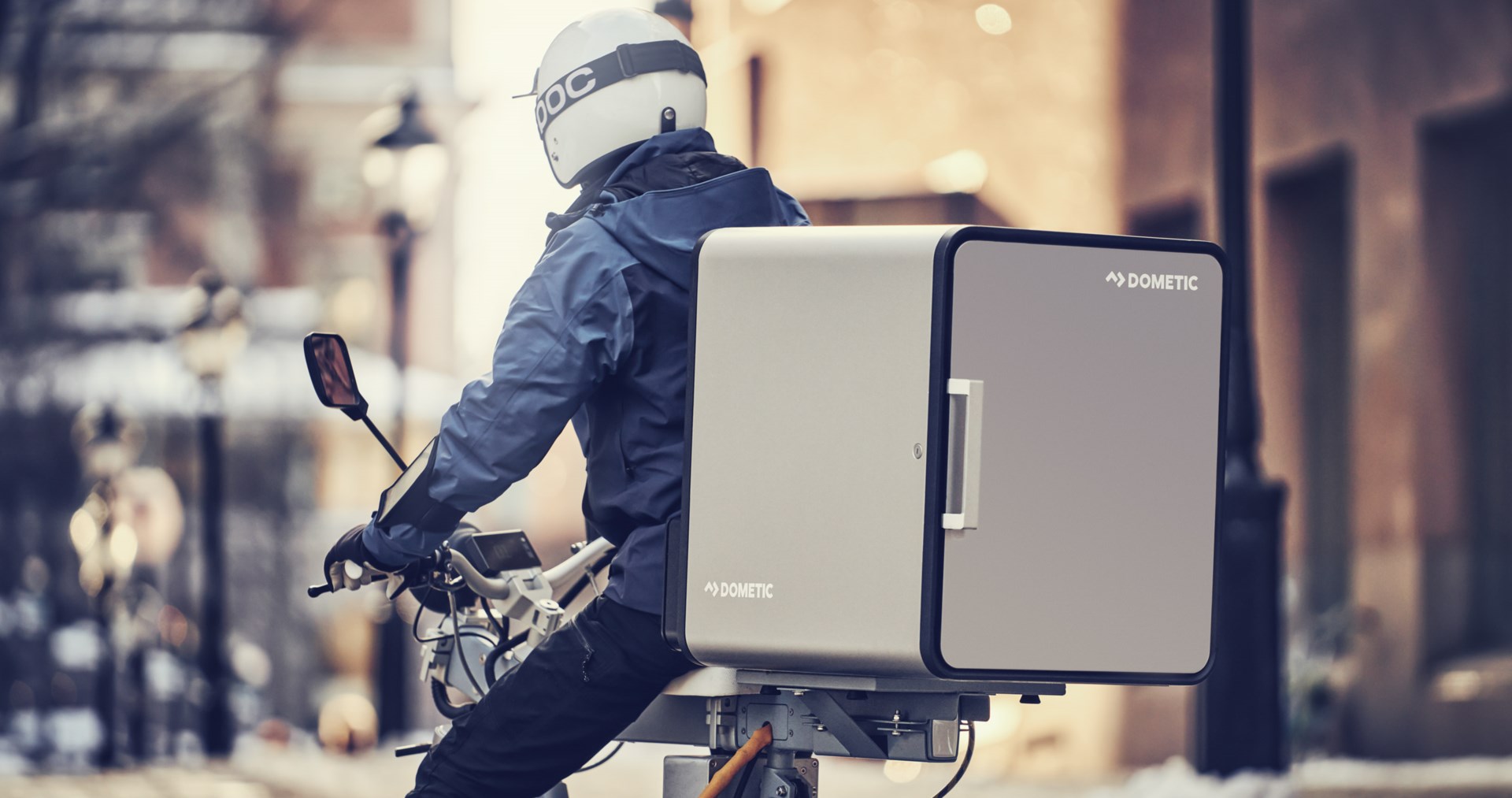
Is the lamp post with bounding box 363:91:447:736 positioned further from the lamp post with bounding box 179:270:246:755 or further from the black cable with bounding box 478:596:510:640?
the black cable with bounding box 478:596:510:640

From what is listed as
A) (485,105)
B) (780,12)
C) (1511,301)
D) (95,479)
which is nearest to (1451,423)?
(1511,301)

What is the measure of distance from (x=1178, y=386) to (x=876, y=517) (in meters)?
0.51

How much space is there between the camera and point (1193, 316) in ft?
10.3

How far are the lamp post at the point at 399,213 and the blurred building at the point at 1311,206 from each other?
355 centimetres

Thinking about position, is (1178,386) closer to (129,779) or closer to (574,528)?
(129,779)

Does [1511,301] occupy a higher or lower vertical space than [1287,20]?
lower

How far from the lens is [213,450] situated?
62.0ft

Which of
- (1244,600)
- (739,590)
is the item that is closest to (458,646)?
(739,590)

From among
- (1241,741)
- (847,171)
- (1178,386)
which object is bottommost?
(1241,741)

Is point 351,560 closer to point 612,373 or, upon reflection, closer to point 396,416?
point 612,373

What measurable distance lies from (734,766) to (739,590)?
0.30m

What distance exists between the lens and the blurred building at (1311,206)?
12.6 metres

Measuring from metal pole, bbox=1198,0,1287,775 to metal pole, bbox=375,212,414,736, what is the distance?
304 inches

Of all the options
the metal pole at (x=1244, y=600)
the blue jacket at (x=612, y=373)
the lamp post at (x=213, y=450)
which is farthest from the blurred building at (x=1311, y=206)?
the blue jacket at (x=612, y=373)
